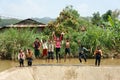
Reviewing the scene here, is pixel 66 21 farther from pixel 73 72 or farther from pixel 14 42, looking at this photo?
pixel 73 72

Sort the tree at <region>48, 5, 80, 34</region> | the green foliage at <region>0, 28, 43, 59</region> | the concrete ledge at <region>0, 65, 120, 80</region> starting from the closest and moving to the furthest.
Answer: the concrete ledge at <region>0, 65, 120, 80</region> → the green foliage at <region>0, 28, 43, 59</region> → the tree at <region>48, 5, 80, 34</region>

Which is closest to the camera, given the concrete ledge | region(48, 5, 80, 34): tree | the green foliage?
the concrete ledge

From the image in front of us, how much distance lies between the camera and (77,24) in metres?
25.7

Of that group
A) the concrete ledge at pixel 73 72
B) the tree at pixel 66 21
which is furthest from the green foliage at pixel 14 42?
the concrete ledge at pixel 73 72

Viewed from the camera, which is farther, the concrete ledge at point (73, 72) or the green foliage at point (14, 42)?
the green foliage at point (14, 42)

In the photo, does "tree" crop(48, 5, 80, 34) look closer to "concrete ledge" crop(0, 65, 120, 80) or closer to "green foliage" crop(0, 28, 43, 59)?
"green foliage" crop(0, 28, 43, 59)

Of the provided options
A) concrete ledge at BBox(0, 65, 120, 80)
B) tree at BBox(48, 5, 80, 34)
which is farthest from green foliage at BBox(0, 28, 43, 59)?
concrete ledge at BBox(0, 65, 120, 80)

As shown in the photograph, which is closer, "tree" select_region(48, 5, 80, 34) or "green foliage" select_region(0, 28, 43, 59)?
"green foliage" select_region(0, 28, 43, 59)

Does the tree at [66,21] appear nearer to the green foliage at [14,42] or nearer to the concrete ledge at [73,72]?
the green foliage at [14,42]

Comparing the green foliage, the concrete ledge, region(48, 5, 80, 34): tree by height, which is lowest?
the concrete ledge

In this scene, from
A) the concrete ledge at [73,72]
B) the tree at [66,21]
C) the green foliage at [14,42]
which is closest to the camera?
the concrete ledge at [73,72]

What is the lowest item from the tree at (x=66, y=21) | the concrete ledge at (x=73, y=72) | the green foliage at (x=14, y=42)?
the concrete ledge at (x=73, y=72)

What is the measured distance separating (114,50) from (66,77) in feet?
30.5

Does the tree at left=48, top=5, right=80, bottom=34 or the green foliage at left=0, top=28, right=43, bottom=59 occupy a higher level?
the tree at left=48, top=5, right=80, bottom=34
